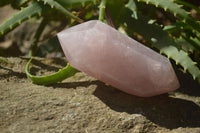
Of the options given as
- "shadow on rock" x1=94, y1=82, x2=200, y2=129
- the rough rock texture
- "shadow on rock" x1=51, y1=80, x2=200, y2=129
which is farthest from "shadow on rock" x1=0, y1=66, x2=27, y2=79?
"shadow on rock" x1=94, y1=82, x2=200, y2=129

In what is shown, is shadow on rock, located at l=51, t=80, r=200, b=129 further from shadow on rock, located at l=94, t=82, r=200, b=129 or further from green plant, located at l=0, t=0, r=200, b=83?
green plant, located at l=0, t=0, r=200, b=83

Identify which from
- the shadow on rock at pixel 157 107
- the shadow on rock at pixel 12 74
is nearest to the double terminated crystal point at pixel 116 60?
the shadow on rock at pixel 157 107

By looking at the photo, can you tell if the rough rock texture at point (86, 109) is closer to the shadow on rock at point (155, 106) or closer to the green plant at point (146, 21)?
the shadow on rock at point (155, 106)

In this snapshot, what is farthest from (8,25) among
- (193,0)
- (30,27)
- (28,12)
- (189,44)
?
(30,27)

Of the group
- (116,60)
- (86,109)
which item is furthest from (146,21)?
(86,109)

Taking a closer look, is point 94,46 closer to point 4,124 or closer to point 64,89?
point 64,89

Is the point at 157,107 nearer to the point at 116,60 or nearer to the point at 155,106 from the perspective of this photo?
the point at 155,106
